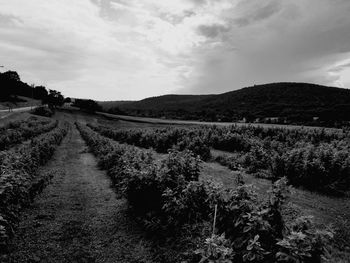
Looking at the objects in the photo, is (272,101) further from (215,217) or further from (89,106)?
(215,217)

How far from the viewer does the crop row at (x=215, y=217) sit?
409 cm

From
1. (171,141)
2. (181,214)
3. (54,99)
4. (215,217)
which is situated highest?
(54,99)

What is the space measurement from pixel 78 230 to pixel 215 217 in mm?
4254

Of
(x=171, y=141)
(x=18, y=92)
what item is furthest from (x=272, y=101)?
(x=18, y=92)

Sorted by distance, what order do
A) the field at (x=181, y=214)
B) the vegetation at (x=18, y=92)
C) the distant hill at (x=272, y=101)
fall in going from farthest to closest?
the vegetation at (x=18, y=92) → the distant hill at (x=272, y=101) → the field at (x=181, y=214)

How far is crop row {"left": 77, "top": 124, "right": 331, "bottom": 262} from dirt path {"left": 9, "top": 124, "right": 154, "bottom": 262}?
722 millimetres

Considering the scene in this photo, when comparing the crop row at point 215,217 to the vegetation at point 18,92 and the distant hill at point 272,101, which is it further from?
the vegetation at point 18,92

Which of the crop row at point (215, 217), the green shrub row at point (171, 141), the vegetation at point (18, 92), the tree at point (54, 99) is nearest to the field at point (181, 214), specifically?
the crop row at point (215, 217)

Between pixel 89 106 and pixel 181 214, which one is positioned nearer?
pixel 181 214

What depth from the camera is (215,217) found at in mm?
5277

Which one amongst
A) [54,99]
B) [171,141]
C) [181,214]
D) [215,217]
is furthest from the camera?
[54,99]

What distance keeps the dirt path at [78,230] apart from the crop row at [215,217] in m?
0.72

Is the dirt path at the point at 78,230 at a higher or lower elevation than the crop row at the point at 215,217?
lower

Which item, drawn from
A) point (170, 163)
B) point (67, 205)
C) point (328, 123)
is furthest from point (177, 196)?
point (328, 123)
